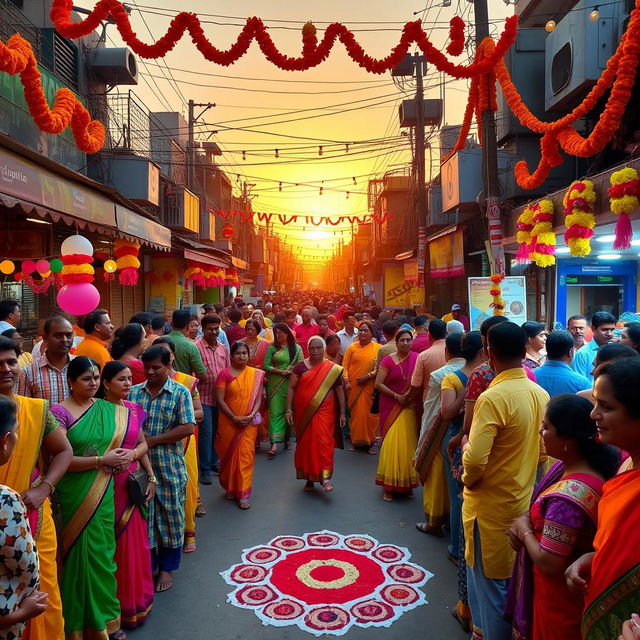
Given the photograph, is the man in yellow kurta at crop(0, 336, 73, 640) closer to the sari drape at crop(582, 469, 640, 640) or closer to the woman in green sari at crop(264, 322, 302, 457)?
the sari drape at crop(582, 469, 640, 640)

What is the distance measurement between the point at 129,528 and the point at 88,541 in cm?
37

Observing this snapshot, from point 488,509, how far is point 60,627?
2353 millimetres

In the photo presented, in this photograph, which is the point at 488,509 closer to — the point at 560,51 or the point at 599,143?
the point at 599,143

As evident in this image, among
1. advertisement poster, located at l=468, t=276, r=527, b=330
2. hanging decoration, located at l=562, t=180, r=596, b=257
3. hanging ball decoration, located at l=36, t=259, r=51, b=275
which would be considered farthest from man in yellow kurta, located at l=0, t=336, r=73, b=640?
advertisement poster, located at l=468, t=276, r=527, b=330

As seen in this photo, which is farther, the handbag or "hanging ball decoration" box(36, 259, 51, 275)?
"hanging ball decoration" box(36, 259, 51, 275)

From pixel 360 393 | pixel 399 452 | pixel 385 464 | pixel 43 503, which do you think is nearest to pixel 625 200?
pixel 399 452

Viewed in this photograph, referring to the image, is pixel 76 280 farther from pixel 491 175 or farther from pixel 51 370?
pixel 491 175

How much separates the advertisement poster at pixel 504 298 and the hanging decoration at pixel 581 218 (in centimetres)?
140

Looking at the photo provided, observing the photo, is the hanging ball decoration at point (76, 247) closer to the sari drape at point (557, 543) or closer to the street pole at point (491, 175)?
the sari drape at point (557, 543)

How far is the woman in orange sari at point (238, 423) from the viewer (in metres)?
5.86

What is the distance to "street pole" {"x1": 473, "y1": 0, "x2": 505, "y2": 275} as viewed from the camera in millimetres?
10000

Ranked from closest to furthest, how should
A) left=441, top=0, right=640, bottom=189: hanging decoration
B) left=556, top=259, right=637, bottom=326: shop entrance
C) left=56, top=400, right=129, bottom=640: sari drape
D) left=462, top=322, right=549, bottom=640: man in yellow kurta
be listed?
1. left=462, top=322, right=549, bottom=640: man in yellow kurta
2. left=56, top=400, right=129, bottom=640: sari drape
3. left=441, top=0, right=640, bottom=189: hanging decoration
4. left=556, top=259, right=637, bottom=326: shop entrance

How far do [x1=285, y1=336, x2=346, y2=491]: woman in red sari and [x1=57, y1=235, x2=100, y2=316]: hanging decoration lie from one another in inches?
96.2

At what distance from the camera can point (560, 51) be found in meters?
11.7
